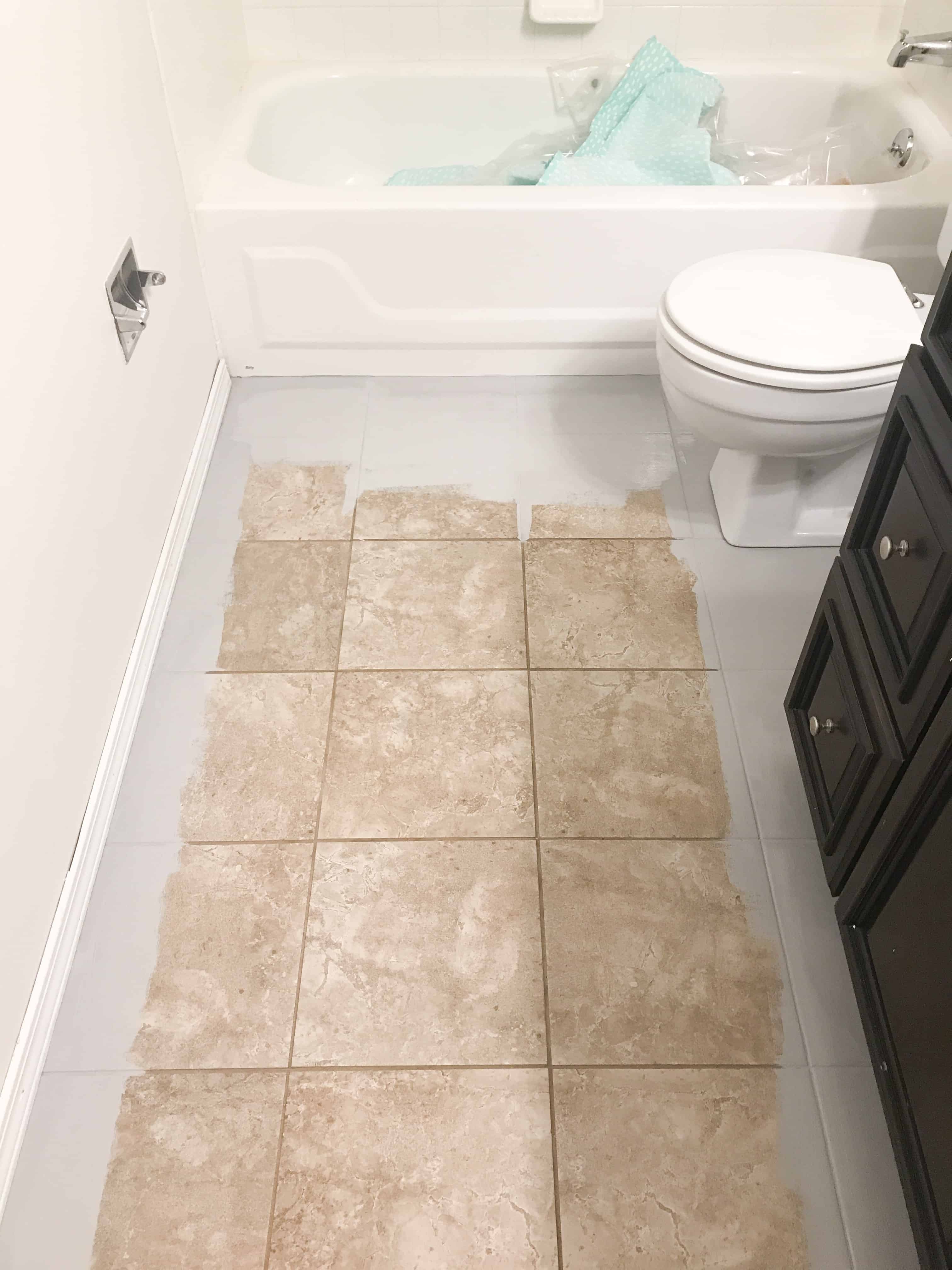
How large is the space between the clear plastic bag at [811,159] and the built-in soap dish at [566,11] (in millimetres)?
429

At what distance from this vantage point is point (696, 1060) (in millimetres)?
1273

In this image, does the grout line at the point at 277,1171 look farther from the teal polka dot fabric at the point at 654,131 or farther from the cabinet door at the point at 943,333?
the teal polka dot fabric at the point at 654,131

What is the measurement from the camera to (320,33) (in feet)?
8.39

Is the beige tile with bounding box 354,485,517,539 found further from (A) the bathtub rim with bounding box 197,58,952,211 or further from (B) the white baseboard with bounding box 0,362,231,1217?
(A) the bathtub rim with bounding box 197,58,952,211

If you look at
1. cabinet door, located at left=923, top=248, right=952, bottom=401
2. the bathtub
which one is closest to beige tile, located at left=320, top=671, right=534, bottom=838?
cabinet door, located at left=923, top=248, right=952, bottom=401

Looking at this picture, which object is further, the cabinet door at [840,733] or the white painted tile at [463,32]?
the white painted tile at [463,32]

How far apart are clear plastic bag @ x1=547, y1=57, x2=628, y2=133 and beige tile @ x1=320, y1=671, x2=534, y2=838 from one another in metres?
1.70

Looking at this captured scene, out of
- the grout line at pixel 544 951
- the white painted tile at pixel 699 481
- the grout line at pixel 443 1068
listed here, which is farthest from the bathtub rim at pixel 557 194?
the grout line at pixel 443 1068

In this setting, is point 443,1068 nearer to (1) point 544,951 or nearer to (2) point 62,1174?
(1) point 544,951

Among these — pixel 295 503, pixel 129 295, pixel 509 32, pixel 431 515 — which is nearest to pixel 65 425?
pixel 129 295

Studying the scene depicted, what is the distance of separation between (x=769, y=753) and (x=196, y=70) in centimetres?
182

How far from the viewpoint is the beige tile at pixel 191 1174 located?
1127 millimetres

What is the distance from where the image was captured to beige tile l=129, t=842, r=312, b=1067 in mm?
1285

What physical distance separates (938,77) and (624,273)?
3.03 ft
